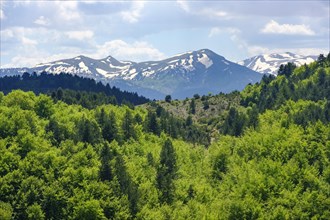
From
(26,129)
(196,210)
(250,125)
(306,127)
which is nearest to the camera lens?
(196,210)

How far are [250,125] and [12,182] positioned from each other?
10189cm

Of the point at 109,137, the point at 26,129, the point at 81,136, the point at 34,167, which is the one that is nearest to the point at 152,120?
the point at 109,137

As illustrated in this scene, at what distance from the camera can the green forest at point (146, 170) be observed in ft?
376

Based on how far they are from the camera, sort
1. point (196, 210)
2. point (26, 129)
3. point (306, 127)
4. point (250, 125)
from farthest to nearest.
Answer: point (250, 125) < point (306, 127) < point (26, 129) < point (196, 210)

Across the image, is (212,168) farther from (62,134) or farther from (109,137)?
(62,134)

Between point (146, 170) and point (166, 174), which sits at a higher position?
point (146, 170)

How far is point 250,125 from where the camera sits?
618 ft

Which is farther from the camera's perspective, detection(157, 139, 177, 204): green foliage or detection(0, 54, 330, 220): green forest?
detection(157, 139, 177, 204): green foliage

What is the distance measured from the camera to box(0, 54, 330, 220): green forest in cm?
11456

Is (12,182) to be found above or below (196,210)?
above

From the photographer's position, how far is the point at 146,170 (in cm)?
14138

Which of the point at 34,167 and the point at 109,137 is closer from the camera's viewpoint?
the point at 34,167

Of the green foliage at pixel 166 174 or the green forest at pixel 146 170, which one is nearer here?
the green forest at pixel 146 170

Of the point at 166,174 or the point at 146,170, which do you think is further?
the point at 146,170
